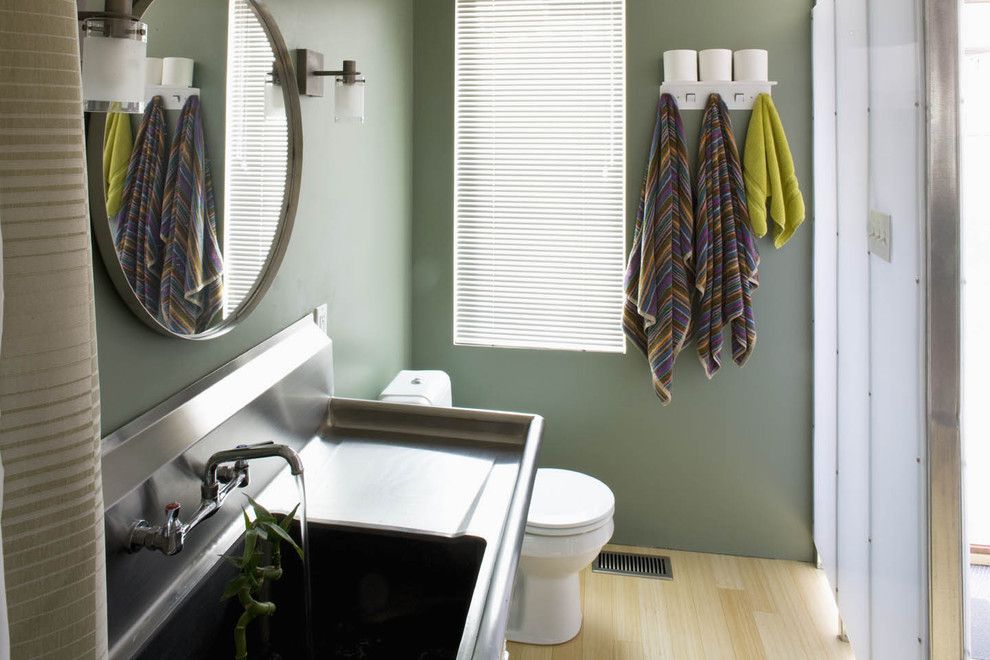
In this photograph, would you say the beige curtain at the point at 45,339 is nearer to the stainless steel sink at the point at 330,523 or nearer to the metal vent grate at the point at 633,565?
the stainless steel sink at the point at 330,523

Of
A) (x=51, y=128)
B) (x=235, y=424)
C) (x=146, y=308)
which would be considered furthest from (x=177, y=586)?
(x=51, y=128)

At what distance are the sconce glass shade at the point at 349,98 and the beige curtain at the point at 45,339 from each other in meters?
1.46

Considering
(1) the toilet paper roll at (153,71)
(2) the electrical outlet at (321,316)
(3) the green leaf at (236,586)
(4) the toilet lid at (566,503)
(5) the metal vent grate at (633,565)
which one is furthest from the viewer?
(5) the metal vent grate at (633,565)

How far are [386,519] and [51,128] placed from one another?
1100mm

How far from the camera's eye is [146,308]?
140 cm

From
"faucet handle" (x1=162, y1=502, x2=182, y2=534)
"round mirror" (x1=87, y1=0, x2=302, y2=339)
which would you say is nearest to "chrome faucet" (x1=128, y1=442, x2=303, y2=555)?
"faucet handle" (x1=162, y1=502, x2=182, y2=534)

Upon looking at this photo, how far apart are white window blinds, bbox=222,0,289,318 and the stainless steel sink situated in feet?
0.66

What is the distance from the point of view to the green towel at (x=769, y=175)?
2.91 m

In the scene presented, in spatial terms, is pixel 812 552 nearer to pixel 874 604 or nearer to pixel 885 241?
pixel 874 604

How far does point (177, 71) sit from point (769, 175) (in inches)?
83.9

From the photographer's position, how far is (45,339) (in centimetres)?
67

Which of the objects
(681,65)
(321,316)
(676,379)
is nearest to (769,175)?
(681,65)

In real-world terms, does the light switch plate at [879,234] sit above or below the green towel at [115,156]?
below

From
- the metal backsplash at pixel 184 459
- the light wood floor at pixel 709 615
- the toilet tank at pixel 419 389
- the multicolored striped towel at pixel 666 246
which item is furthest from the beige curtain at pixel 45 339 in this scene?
the multicolored striped towel at pixel 666 246
